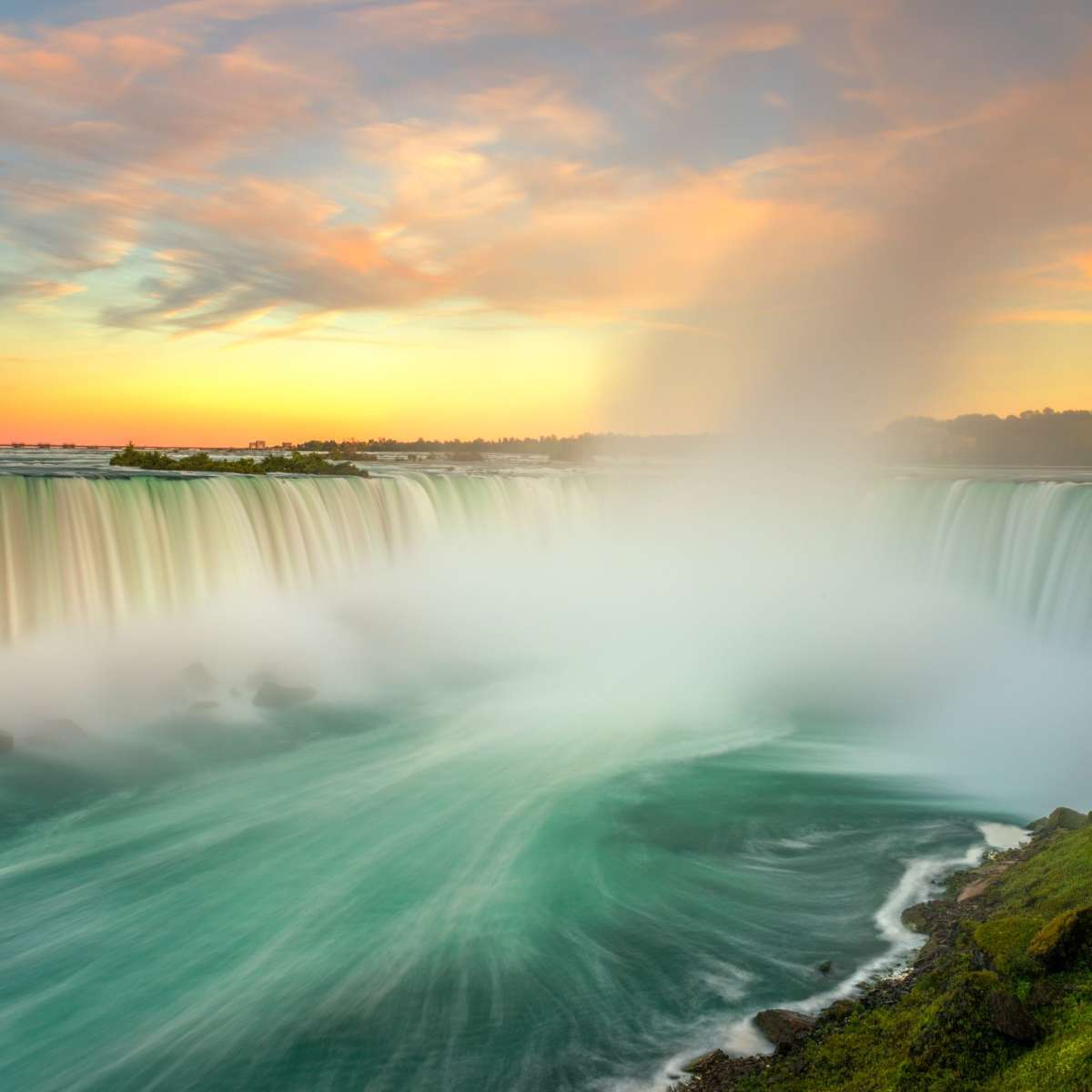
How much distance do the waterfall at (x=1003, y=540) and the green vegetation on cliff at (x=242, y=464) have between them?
19266 mm

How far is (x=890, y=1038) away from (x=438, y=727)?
498 inches

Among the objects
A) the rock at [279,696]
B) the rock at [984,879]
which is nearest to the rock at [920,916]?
the rock at [984,879]

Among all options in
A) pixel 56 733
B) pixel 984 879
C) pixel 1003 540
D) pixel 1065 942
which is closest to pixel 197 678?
pixel 56 733

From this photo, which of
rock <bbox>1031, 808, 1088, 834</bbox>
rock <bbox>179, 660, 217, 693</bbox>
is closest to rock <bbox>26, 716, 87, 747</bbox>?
rock <bbox>179, 660, 217, 693</bbox>

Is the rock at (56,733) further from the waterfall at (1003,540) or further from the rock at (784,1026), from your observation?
the waterfall at (1003,540)

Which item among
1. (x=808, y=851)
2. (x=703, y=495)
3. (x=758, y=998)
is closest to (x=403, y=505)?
(x=703, y=495)

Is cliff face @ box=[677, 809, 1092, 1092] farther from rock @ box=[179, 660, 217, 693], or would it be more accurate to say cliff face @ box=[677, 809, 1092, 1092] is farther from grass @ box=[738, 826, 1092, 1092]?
rock @ box=[179, 660, 217, 693]

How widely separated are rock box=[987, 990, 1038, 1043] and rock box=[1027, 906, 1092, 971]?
2.21 feet

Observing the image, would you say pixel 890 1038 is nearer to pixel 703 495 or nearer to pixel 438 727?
pixel 438 727

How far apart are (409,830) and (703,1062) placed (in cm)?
668

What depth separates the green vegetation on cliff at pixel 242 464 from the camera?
106 feet

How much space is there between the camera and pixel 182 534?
21453mm

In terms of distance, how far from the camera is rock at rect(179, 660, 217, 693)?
18906mm

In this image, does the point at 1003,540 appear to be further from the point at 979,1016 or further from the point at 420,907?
the point at 979,1016
